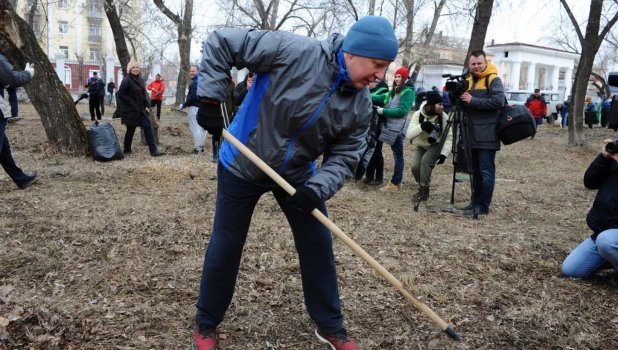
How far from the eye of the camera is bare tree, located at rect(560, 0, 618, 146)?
13.4 metres

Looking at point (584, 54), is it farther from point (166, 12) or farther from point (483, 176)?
point (166, 12)

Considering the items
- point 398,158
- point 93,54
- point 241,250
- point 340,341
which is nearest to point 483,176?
point 398,158

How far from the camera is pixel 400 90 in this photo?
A: 7.09 meters

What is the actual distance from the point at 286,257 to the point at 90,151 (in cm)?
587

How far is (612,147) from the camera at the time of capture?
3.97 m

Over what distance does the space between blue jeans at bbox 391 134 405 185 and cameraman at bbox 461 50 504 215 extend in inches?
62.4

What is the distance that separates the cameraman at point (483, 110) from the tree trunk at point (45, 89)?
6.41 m

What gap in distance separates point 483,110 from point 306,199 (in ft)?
13.4

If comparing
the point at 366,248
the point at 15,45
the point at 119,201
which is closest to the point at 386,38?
the point at 366,248

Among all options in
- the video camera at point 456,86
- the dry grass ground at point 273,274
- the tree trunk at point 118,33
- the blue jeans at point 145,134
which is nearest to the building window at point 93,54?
the tree trunk at point 118,33

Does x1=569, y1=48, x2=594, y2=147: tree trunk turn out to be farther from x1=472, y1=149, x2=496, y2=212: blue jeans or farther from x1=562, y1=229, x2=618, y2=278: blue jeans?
x1=562, y1=229, x2=618, y2=278: blue jeans

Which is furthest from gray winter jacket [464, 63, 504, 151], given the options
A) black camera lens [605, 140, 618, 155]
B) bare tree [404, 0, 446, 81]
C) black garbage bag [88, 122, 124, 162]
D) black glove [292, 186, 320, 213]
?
bare tree [404, 0, 446, 81]

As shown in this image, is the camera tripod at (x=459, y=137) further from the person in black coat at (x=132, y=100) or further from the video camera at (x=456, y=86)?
the person in black coat at (x=132, y=100)

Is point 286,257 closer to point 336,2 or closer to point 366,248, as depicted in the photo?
point 366,248
